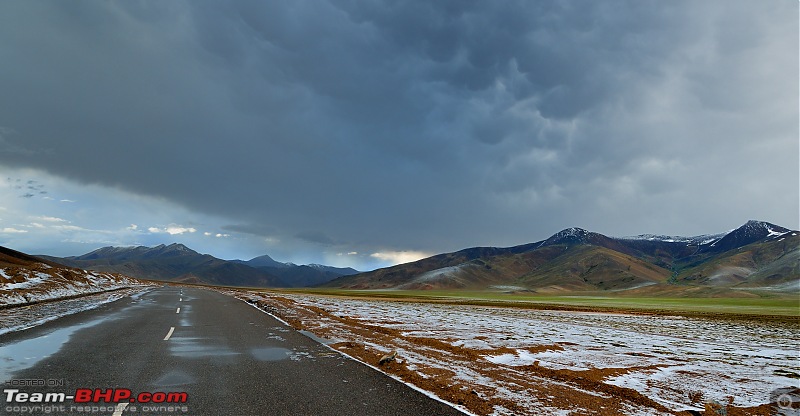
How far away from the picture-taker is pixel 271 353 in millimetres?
12469

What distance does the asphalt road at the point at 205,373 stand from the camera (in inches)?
288

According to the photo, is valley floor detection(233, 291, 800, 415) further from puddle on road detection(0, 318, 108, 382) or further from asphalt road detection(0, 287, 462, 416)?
puddle on road detection(0, 318, 108, 382)

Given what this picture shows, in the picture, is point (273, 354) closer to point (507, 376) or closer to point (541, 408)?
point (507, 376)

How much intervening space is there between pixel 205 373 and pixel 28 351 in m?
6.42

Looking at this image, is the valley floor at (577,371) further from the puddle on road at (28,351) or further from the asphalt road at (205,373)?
the puddle on road at (28,351)

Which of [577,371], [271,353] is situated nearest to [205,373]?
[271,353]

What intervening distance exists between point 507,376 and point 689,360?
31.8 feet

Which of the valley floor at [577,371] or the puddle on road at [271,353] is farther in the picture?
the puddle on road at [271,353]

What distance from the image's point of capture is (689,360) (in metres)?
15.4

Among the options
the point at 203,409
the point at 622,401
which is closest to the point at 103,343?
the point at 203,409

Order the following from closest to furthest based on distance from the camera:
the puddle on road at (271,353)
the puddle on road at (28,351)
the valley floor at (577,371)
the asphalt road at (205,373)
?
the asphalt road at (205,373) < the valley floor at (577,371) < the puddle on road at (28,351) < the puddle on road at (271,353)

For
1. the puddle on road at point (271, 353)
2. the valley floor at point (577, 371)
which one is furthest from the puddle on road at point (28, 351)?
the valley floor at point (577, 371)

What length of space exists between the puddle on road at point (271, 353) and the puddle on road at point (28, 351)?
5371 mm

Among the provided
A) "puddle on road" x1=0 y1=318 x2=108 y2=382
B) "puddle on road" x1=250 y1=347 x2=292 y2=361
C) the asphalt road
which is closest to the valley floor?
the asphalt road
